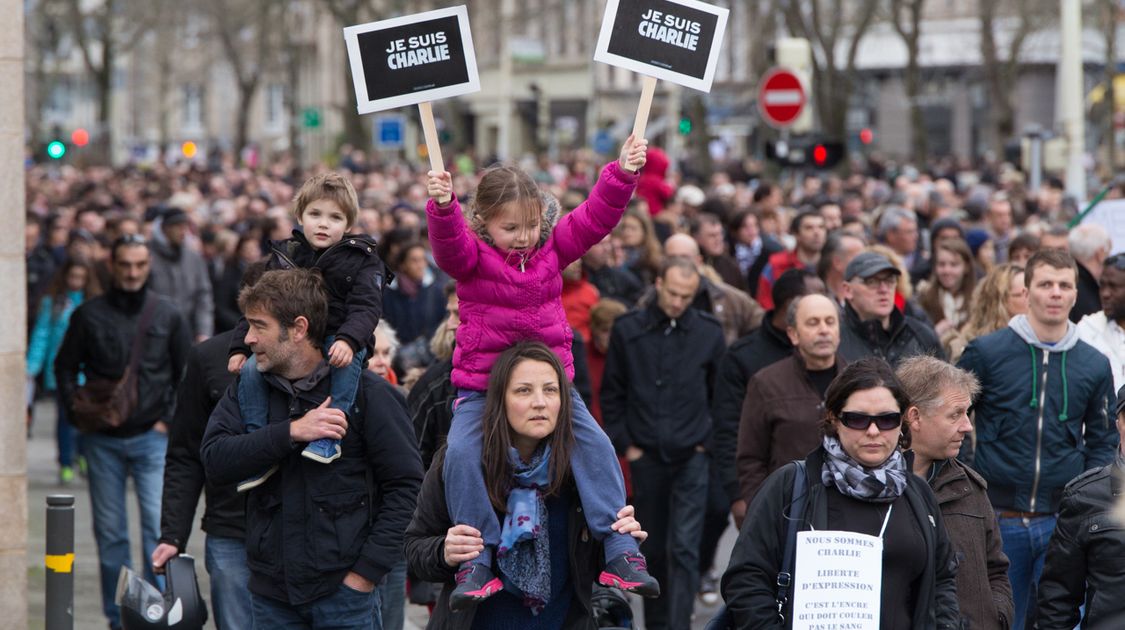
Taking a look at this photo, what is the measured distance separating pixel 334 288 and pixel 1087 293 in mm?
5221

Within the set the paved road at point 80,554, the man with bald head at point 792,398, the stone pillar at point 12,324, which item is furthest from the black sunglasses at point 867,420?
the paved road at point 80,554

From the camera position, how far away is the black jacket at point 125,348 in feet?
31.5

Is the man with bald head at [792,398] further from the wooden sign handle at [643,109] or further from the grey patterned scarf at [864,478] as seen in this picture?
the grey patterned scarf at [864,478]

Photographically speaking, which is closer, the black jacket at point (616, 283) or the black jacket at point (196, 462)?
the black jacket at point (196, 462)

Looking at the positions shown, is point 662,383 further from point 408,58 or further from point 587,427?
point 587,427

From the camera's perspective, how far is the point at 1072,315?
30.8 ft

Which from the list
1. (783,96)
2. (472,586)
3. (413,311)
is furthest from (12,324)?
(783,96)

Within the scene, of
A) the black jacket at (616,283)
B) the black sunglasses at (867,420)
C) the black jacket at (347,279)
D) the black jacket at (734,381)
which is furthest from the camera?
the black jacket at (616,283)

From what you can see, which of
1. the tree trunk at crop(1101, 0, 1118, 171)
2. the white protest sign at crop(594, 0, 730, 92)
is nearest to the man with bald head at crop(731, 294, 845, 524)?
the white protest sign at crop(594, 0, 730, 92)

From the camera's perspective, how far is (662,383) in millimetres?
9234

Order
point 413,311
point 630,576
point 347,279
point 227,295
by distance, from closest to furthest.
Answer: point 630,576, point 347,279, point 413,311, point 227,295

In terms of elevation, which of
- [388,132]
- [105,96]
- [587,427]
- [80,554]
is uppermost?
[105,96]

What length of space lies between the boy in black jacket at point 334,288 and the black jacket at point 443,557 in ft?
→ 1.65

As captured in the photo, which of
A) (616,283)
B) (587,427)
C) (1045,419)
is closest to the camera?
(587,427)
